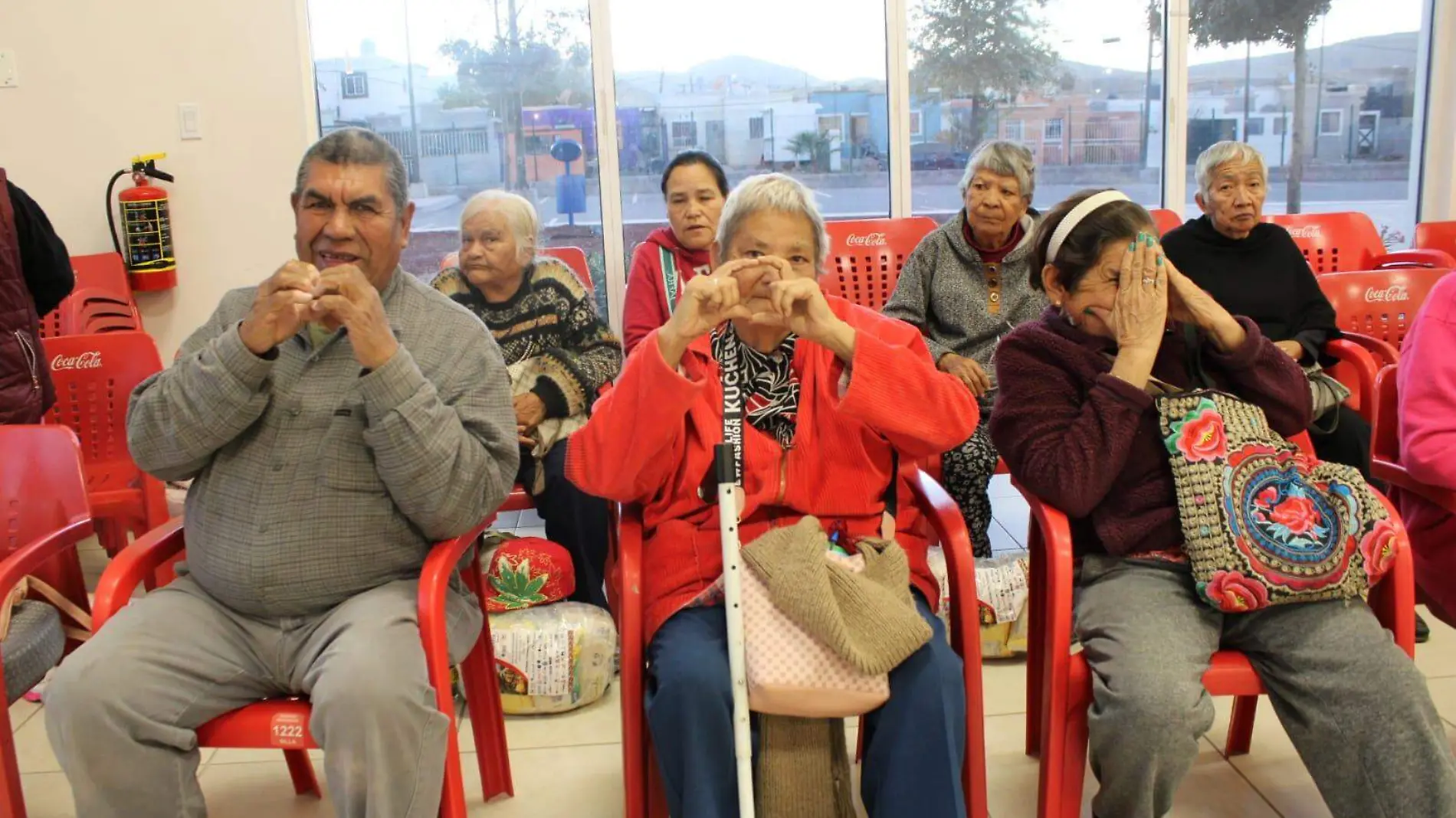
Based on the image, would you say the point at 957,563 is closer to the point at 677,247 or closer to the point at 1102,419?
the point at 1102,419

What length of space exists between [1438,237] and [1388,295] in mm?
1250

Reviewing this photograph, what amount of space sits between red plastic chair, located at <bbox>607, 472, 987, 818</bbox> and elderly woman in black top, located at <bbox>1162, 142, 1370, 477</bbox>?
1794 mm

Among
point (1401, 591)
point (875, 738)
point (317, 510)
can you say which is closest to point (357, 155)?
point (317, 510)

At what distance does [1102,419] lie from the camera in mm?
1936

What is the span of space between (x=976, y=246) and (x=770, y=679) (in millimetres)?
1992

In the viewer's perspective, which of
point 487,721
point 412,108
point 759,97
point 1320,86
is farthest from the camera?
point 1320,86

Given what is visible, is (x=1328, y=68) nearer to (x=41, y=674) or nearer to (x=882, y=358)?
(x=882, y=358)

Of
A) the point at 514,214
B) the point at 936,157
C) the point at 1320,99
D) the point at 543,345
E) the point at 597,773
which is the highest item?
the point at 1320,99

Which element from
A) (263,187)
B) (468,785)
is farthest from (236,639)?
(263,187)

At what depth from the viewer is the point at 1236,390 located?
207 centimetres

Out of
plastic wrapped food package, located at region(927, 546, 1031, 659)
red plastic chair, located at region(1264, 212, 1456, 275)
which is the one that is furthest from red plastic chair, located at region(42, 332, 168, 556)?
red plastic chair, located at region(1264, 212, 1456, 275)

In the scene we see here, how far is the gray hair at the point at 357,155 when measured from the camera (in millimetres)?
1973

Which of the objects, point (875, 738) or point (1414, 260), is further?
point (1414, 260)

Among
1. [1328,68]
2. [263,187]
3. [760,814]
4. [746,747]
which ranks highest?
[1328,68]
